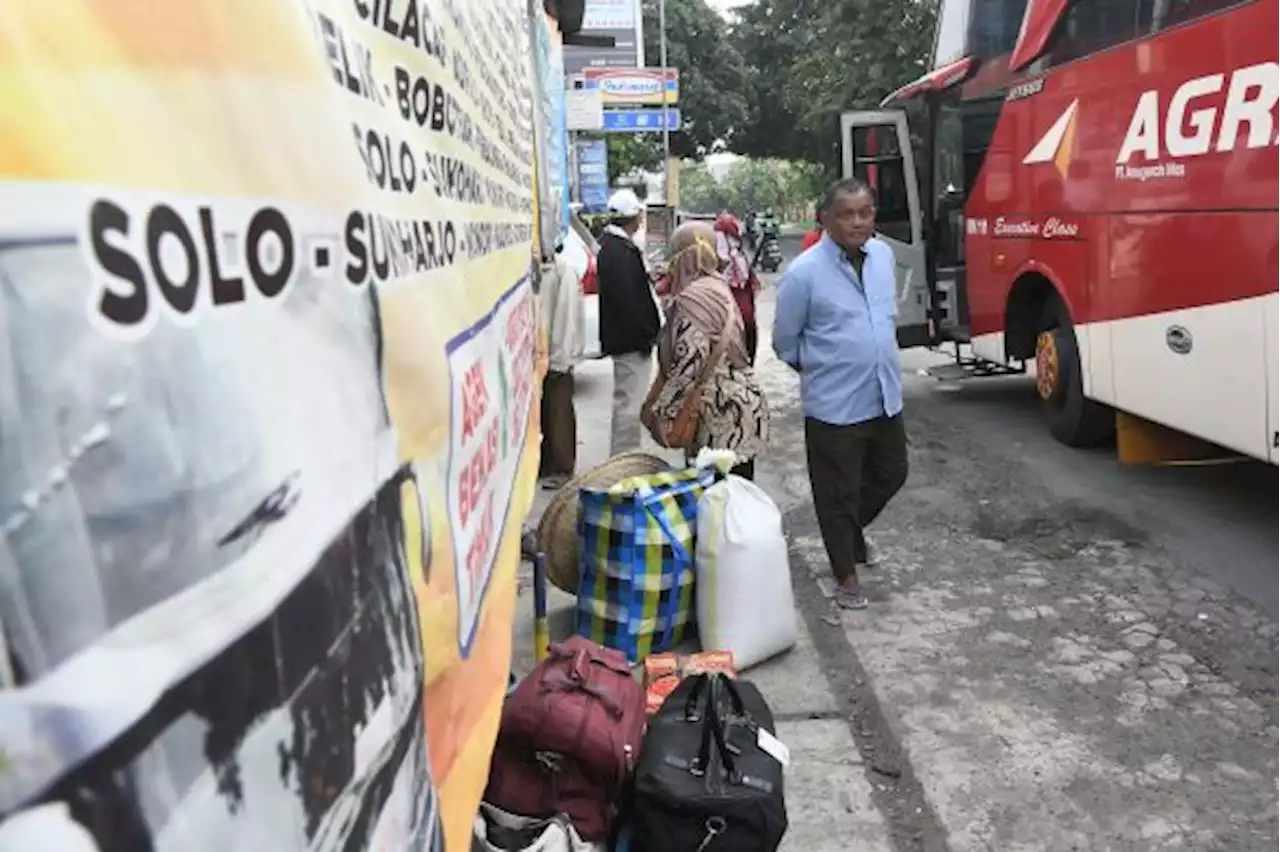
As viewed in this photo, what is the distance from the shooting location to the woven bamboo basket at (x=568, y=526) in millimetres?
4285

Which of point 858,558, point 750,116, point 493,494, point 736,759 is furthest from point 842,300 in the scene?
point 750,116

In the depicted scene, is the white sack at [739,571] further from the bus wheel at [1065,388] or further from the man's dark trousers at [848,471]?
the bus wheel at [1065,388]

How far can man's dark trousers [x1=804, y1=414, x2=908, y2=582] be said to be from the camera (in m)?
4.43

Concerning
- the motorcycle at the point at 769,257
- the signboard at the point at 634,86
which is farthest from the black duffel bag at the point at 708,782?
the motorcycle at the point at 769,257

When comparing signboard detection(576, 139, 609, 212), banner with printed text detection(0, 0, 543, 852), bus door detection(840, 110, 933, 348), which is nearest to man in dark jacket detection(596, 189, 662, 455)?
bus door detection(840, 110, 933, 348)

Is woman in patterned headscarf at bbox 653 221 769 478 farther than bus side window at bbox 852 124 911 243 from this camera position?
No

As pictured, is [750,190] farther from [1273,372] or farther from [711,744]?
[711,744]

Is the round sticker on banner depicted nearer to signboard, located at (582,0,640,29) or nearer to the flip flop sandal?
the flip flop sandal

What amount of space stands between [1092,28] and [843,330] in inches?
126

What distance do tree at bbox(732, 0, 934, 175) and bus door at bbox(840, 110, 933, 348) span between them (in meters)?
0.31

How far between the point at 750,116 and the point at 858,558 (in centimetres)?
3522

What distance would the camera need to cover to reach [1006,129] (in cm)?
759

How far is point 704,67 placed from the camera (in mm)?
37625

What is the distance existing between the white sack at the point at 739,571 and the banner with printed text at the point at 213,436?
8.41 feet
